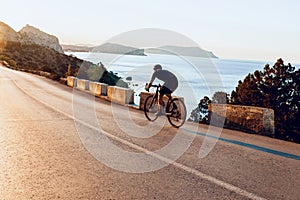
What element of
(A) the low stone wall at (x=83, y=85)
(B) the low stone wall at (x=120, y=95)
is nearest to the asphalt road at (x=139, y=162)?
(B) the low stone wall at (x=120, y=95)

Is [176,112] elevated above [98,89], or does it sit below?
below

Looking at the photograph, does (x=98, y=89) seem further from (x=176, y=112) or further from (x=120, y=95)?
(x=176, y=112)

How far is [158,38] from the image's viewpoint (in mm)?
11320

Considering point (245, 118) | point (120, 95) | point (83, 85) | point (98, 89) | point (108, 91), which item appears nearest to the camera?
point (245, 118)

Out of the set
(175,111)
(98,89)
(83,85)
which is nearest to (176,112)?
(175,111)

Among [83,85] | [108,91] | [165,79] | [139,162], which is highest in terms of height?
[165,79]

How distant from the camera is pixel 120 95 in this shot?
15.6 meters

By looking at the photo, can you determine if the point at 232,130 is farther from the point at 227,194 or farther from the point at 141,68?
the point at 227,194

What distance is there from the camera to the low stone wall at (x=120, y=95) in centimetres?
1499

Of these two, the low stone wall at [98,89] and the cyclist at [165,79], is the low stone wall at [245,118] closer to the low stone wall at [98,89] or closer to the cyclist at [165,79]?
the cyclist at [165,79]

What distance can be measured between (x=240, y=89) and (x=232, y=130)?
6.25m

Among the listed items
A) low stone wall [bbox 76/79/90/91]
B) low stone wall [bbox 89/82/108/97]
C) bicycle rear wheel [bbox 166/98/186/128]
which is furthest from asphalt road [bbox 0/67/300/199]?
low stone wall [bbox 76/79/90/91]

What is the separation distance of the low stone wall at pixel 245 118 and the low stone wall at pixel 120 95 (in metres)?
5.43

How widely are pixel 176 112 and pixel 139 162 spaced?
3.93 metres
